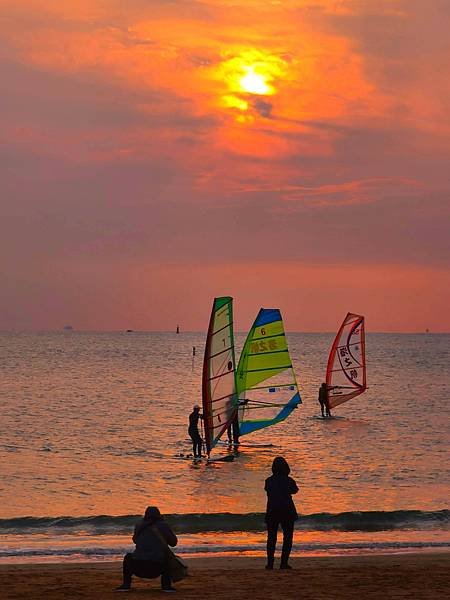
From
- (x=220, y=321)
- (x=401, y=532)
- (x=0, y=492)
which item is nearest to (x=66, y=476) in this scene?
(x=0, y=492)

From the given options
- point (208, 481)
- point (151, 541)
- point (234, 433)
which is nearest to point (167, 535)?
point (151, 541)

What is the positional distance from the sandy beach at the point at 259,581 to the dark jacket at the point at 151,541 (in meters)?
0.52

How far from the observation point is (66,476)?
2841cm

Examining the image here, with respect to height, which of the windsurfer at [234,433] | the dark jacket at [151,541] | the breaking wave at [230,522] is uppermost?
the windsurfer at [234,433]

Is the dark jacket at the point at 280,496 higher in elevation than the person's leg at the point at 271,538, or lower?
higher

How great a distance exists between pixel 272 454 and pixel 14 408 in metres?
26.1

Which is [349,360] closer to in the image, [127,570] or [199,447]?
[199,447]

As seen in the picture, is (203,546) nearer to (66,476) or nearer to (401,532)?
(401,532)

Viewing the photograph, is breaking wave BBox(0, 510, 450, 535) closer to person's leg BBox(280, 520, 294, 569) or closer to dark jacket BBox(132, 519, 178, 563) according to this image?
person's leg BBox(280, 520, 294, 569)

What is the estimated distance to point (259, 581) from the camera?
14430mm

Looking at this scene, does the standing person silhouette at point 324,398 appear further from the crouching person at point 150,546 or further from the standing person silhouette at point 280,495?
the crouching person at point 150,546

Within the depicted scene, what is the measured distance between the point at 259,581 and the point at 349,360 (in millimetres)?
37449

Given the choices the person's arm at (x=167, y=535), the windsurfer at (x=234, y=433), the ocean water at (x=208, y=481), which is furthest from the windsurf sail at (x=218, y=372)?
the person's arm at (x=167, y=535)

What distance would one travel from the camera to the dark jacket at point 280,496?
48.8 ft
